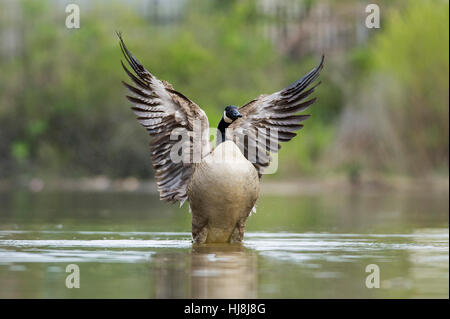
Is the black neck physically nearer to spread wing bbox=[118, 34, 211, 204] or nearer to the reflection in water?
spread wing bbox=[118, 34, 211, 204]

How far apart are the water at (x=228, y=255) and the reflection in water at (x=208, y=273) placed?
1 cm

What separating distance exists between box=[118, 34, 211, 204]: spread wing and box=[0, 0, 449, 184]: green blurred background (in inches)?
741

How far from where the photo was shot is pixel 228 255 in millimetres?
11062

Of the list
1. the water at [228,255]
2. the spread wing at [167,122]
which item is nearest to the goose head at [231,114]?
the spread wing at [167,122]

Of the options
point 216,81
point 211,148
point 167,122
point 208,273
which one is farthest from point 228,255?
point 216,81

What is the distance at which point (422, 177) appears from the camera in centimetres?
3158

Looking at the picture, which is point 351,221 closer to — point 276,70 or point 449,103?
point 449,103

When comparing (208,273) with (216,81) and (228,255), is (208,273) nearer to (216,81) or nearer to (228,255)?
(228,255)

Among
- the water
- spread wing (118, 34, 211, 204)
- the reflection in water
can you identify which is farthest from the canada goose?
the reflection in water

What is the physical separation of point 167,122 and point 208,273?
13.6ft

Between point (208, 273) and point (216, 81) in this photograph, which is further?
point (216, 81)
